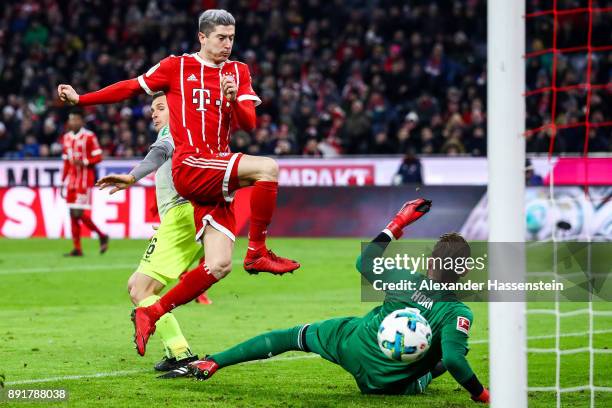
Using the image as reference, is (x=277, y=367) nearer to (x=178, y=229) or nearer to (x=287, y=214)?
(x=178, y=229)

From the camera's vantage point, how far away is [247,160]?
696 cm

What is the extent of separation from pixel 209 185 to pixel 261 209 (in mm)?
378

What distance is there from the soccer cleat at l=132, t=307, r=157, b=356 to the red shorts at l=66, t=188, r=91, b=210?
10.6 m

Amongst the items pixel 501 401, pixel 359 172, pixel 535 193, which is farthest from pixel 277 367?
pixel 359 172

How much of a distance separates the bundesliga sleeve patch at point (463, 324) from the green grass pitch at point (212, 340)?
52cm

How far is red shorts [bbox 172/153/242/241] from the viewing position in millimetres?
6949

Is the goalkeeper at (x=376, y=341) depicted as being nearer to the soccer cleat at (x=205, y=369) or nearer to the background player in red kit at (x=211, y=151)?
the soccer cleat at (x=205, y=369)

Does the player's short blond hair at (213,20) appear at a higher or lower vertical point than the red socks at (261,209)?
higher

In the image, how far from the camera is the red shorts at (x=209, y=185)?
6949 mm

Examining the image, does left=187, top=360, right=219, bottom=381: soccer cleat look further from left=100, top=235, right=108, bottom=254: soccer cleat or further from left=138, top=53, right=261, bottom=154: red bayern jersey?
left=100, top=235, right=108, bottom=254: soccer cleat

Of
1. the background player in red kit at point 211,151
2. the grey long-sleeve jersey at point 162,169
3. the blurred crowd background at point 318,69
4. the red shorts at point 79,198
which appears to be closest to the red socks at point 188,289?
the background player in red kit at point 211,151

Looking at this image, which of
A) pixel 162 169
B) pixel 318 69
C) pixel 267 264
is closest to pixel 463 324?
pixel 267 264

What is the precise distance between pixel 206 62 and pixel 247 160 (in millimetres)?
738

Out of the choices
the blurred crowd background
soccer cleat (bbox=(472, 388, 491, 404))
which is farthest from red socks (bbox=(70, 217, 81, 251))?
soccer cleat (bbox=(472, 388, 491, 404))
